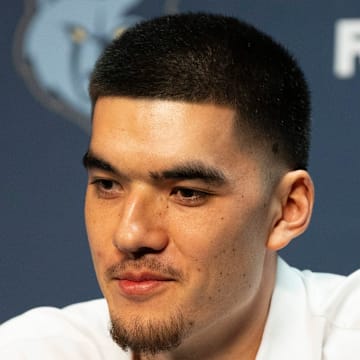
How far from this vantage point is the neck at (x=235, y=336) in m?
1.46

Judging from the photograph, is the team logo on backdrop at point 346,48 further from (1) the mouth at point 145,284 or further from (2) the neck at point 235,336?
(1) the mouth at point 145,284

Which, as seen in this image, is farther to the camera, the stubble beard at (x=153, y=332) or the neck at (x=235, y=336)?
the neck at (x=235, y=336)

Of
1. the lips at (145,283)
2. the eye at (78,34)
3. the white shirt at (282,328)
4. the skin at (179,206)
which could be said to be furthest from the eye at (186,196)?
the eye at (78,34)

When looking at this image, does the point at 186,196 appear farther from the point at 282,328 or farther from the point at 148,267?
the point at 282,328

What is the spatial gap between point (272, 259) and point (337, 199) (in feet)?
1.65

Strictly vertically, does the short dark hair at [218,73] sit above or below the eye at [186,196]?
above

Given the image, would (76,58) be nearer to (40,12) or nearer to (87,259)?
(40,12)

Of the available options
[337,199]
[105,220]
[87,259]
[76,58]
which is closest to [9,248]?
[87,259]

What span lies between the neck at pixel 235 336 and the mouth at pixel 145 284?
0.42 feet

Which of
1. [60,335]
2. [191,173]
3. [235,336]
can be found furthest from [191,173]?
[60,335]

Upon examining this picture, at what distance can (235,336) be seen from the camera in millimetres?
1491

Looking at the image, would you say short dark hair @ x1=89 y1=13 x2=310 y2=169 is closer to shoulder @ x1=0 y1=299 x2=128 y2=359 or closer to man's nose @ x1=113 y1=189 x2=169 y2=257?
man's nose @ x1=113 y1=189 x2=169 y2=257

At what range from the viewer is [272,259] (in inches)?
61.0

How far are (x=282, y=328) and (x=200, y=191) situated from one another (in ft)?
0.98
